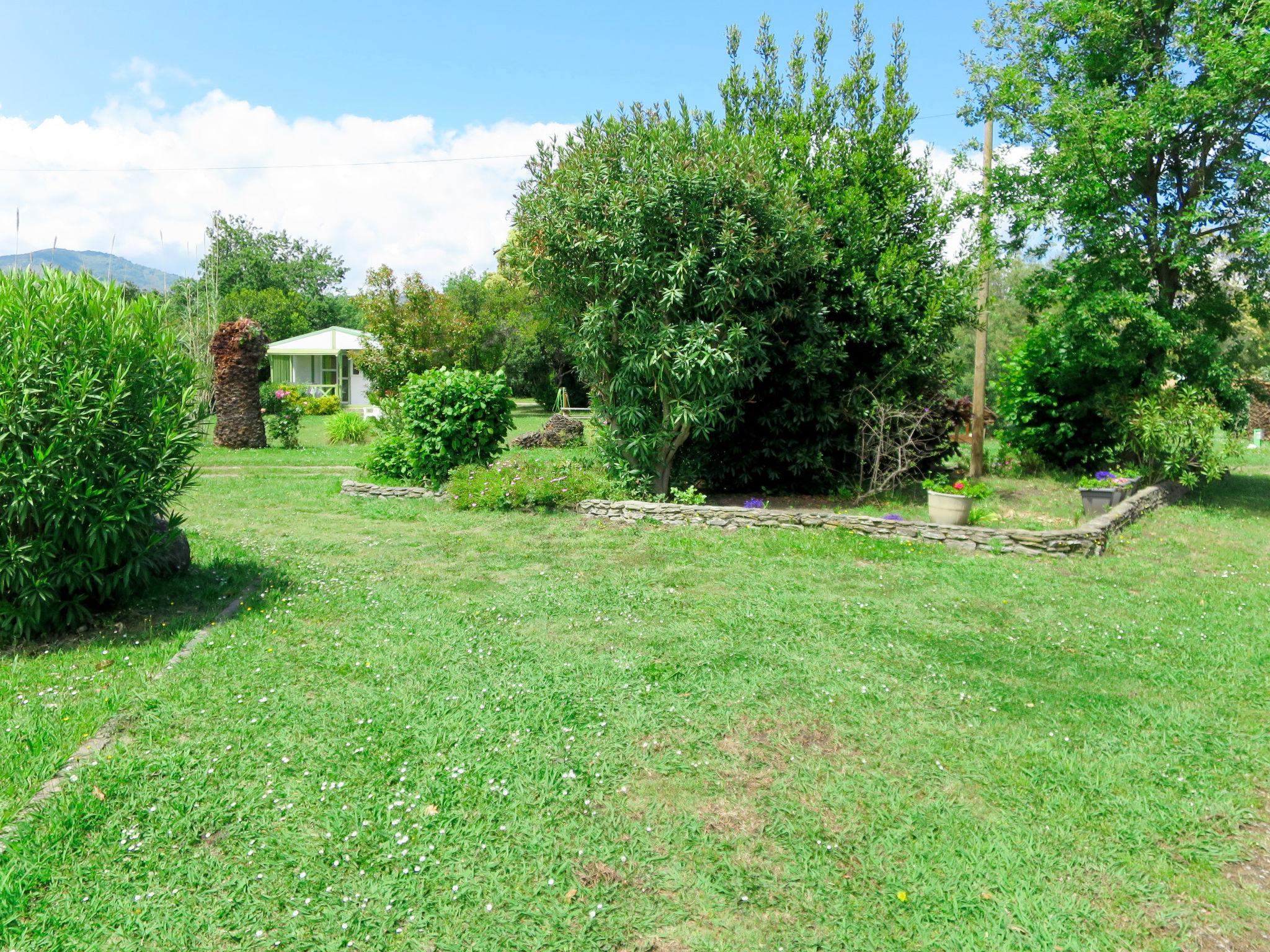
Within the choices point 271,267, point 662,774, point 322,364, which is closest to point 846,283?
point 662,774

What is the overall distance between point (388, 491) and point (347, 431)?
933cm

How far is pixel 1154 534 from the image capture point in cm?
911

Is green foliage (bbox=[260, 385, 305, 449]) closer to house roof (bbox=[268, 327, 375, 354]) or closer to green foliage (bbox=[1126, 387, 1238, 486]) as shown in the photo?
house roof (bbox=[268, 327, 375, 354])

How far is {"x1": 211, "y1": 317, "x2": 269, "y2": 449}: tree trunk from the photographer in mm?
17656

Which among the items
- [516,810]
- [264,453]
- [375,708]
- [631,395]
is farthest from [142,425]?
[264,453]

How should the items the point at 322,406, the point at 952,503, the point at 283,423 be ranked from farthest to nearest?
the point at 322,406 → the point at 283,423 → the point at 952,503

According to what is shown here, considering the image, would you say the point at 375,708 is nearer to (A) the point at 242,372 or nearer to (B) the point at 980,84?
(B) the point at 980,84

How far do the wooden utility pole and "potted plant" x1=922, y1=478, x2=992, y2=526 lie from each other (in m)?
4.36

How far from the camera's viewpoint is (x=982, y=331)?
13.2 m

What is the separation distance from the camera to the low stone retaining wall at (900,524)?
315 inches

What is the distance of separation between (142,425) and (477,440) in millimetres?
6401

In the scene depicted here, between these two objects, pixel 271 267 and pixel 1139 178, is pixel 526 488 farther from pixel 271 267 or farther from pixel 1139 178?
pixel 271 267

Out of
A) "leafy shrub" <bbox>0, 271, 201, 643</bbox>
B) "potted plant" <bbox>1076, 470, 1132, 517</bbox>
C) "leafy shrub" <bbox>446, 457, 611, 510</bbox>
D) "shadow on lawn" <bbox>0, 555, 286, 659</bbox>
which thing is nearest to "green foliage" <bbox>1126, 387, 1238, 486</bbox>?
"potted plant" <bbox>1076, 470, 1132, 517</bbox>

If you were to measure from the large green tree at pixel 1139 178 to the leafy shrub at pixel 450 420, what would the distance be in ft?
28.9
